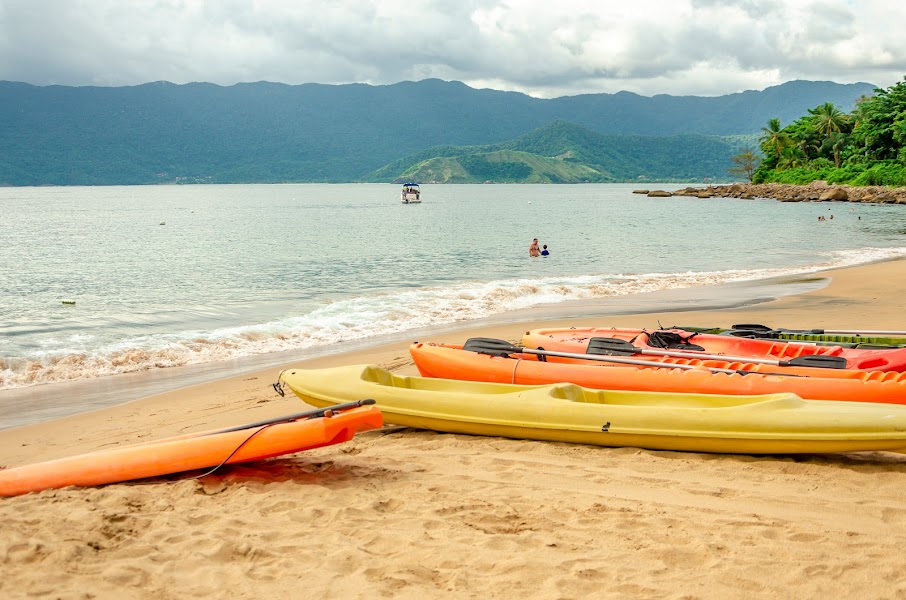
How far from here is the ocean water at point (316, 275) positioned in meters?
11.8

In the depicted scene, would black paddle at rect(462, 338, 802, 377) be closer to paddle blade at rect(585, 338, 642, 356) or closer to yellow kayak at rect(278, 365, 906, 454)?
paddle blade at rect(585, 338, 642, 356)

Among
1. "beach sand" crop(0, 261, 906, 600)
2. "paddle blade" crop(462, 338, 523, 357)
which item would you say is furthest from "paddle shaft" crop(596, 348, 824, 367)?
"beach sand" crop(0, 261, 906, 600)

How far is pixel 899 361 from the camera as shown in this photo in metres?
6.62

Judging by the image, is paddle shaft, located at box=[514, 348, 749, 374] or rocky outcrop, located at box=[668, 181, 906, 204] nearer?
paddle shaft, located at box=[514, 348, 749, 374]

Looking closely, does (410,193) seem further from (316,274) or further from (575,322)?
(575,322)

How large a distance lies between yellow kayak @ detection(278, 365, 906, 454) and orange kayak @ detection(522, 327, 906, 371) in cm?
175

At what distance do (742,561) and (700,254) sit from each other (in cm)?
2465

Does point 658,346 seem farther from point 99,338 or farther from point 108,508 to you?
point 99,338

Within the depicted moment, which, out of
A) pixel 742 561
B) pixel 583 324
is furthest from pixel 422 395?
pixel 583 324

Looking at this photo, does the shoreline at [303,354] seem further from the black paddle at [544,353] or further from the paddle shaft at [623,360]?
the paddle shaft at [623,360]

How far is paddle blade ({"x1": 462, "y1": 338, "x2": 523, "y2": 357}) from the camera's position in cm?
727

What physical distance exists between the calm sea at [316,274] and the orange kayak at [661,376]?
4699 millimetres

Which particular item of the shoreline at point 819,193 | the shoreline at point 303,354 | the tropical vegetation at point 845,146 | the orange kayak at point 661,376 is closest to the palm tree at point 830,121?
the tropical vegetation at point 845,146

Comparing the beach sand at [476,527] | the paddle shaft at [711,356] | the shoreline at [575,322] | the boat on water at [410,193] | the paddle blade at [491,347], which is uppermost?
the boat on water at [410,193]
